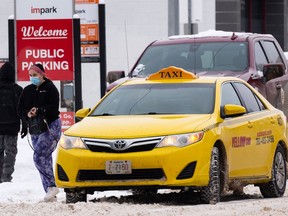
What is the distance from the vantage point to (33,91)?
15070 millimetres

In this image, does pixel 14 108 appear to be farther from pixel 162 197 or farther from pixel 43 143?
pixel 162 197

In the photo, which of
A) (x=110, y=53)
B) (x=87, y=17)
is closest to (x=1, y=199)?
(x=87, y=17)

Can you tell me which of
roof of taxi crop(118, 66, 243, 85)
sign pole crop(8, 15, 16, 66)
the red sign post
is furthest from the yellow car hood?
sign pole crop(8, 15, 16, 66)

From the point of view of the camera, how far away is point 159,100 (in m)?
13.7

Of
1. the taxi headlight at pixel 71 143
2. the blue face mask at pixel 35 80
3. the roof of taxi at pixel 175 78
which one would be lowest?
the taxi headlight at pixel 71 143

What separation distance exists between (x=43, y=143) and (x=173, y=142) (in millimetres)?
2774

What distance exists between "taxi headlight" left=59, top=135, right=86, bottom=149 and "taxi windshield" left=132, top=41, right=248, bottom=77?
5601mm

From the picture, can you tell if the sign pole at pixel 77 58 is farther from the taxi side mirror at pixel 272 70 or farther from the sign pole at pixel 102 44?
the taxi side mirror at pixel 272 70

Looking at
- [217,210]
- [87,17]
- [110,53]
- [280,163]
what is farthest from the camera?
[110,53]

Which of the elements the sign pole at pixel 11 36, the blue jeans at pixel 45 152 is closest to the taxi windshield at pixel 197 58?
the sign pole at pixel 11 36

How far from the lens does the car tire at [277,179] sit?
46.9ft

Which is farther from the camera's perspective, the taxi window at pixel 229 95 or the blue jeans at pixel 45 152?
the blue jeans at pixel 45 152

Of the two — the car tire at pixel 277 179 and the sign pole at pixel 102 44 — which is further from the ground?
the sign pole at pixel 102 44

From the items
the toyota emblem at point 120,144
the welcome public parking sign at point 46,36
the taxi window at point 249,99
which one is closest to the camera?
the toyota emblem at point 120,144
